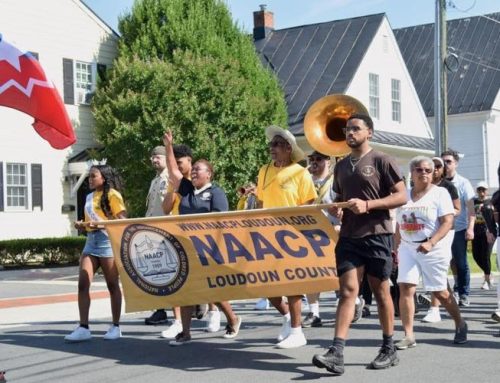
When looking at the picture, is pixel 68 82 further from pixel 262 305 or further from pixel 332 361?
pixel 332 361

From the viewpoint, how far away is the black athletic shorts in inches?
279

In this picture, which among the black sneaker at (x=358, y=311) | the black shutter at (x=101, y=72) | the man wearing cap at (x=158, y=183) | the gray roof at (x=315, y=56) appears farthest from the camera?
the gray roof at (x=315, y=56)

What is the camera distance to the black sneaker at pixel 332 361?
22.1ft

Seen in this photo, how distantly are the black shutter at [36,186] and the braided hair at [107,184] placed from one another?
16.3 meters

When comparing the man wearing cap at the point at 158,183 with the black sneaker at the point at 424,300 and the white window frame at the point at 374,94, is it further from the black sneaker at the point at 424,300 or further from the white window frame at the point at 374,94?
the white window frame at the point at 374,94

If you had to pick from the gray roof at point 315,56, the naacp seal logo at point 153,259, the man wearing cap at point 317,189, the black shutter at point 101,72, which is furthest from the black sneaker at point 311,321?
the gray roof at point 315,56

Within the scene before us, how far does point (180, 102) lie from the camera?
75.5ft

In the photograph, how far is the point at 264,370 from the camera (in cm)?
728

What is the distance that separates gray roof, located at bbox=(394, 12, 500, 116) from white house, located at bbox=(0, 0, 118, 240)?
19616 mm

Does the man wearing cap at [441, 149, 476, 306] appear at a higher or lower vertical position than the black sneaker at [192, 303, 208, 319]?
higher

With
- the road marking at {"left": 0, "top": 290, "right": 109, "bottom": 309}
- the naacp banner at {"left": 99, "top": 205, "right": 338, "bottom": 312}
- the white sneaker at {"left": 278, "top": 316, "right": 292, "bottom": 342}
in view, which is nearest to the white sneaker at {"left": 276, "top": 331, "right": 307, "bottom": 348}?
the white sneaker at {"left": 278, "top": 316, "right": 292, "bottom": 342}

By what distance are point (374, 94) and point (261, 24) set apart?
593 centimetres

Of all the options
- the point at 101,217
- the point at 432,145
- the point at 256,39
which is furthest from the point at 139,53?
the point at 101,217

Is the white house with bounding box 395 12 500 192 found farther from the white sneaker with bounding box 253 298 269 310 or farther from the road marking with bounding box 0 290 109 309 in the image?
the white sneaker with bounding box 253 298 269 310
